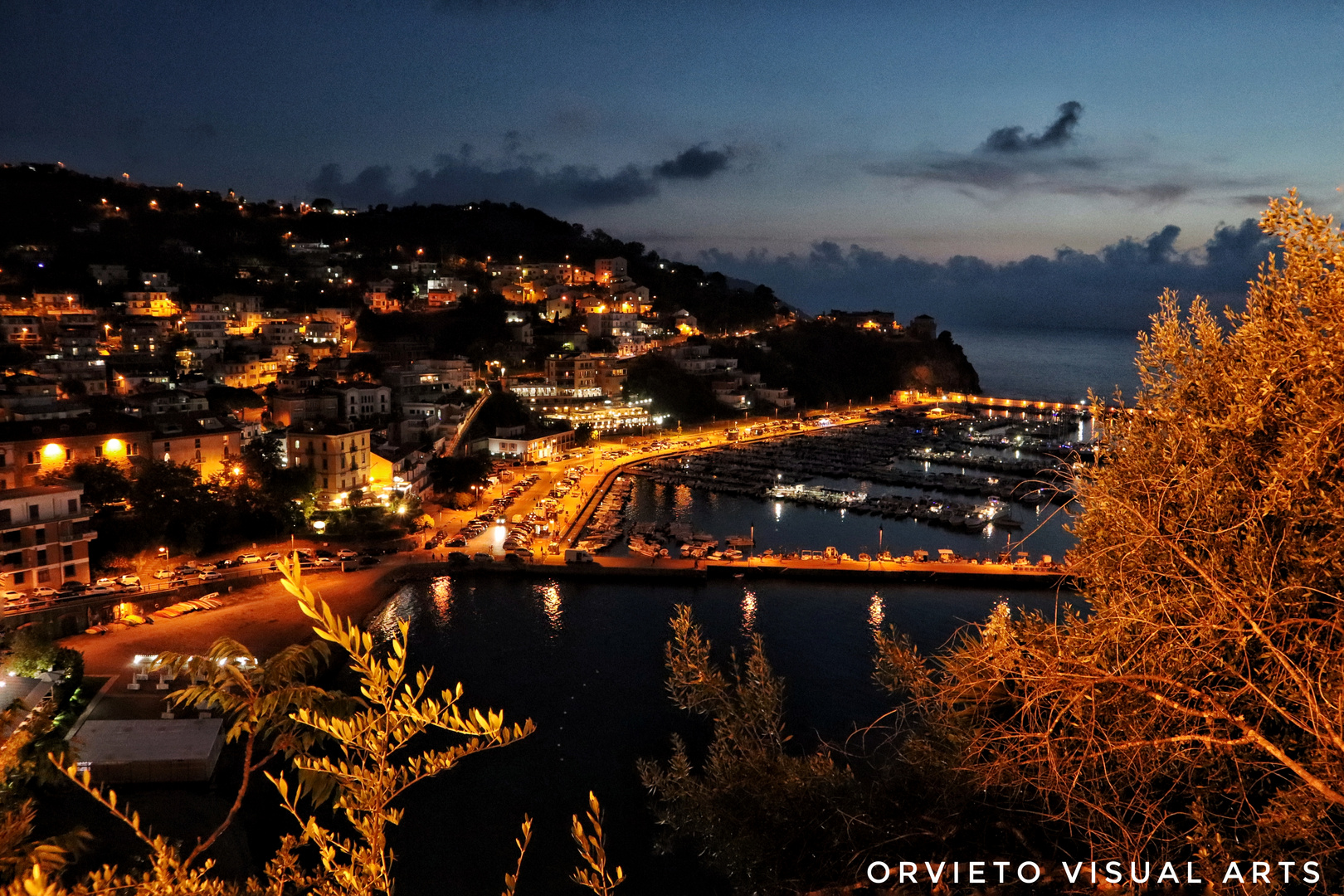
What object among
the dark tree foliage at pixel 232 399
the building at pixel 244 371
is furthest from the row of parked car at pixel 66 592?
the building at pixel 244 371

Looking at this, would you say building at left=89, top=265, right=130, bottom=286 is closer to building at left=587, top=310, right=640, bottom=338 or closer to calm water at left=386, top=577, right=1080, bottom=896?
building at left=587, top=310, right=640, bottom=338

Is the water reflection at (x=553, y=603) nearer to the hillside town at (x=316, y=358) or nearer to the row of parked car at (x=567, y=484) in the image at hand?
the hillside town at (x=316, y=358)

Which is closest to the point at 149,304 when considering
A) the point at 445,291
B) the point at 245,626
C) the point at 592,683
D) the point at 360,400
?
the point at 445,291

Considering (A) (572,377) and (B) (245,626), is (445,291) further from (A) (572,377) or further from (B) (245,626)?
(B) (245,626)

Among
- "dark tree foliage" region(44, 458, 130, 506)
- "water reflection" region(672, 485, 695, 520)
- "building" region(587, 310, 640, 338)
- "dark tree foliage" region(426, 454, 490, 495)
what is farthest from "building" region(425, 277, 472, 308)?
"dark tree foliage" region(44, 458, 130, 506)

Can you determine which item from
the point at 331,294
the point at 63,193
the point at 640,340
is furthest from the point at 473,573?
the point at 63,193

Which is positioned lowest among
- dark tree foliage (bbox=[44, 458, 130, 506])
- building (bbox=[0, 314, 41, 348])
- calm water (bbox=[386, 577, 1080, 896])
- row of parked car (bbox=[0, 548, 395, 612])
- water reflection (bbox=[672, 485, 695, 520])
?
calm water (bbox=[386, 577, 1080, 896])

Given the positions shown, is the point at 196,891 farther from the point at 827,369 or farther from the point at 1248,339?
the point at 827,369
